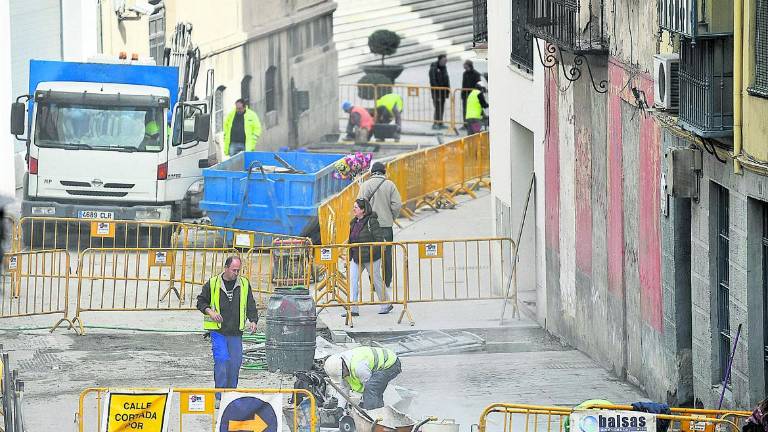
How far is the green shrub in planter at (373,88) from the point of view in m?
40.5

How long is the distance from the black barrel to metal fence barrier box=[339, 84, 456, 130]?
A: 21597mm

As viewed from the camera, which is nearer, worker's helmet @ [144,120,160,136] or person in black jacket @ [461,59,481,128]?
worker's helmet @ [144,120,160,136]

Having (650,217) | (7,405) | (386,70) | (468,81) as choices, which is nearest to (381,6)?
(386,70)

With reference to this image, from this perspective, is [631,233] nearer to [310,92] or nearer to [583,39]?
[583,39]

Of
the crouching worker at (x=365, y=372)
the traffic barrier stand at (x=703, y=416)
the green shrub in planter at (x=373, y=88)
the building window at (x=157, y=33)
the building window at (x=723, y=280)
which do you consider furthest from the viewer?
the green shrub in planter at (x=373, y=88)

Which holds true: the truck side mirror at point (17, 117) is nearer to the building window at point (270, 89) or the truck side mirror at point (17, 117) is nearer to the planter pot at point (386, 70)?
the building window at point (270, 89)

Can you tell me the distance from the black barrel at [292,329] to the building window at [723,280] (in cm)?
438

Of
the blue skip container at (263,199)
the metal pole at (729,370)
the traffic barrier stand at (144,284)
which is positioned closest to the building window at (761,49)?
the metal pole at (729,370)

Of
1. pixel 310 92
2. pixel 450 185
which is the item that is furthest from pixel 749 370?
pixel 310 92

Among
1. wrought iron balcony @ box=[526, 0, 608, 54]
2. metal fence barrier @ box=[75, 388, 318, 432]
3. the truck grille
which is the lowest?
metal fence barrier @ box=[75, 388, 318, 432]

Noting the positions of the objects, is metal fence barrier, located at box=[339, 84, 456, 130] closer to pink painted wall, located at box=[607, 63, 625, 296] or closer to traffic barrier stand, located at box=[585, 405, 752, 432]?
pink painted wall, located at box=[607, 63, 625, 296]

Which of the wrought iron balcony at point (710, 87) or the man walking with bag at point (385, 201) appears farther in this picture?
the man walking with bag at point (385, 201)

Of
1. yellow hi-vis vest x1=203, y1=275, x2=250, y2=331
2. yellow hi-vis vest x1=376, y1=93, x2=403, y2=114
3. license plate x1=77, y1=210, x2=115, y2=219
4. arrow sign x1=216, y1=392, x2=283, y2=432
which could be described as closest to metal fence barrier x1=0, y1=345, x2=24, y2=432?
arrow sign x1=216, y1=392, x2=283, y2=432

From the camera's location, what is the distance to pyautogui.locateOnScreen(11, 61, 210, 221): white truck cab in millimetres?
25141
